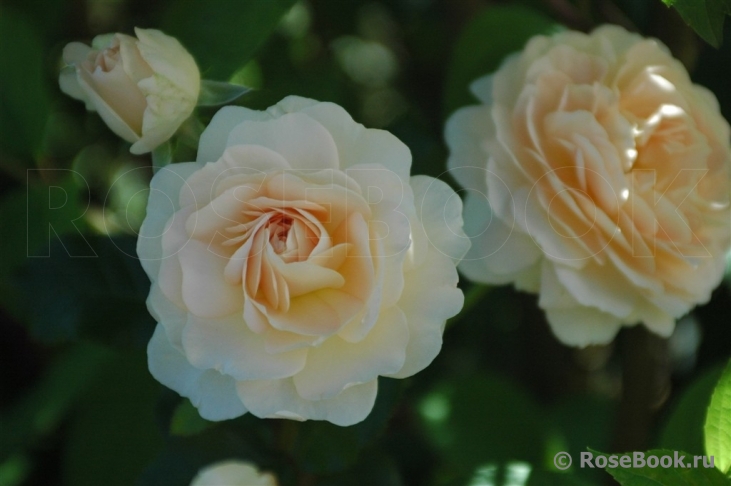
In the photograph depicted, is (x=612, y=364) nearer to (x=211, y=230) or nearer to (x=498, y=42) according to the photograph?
(x=498, y=42)

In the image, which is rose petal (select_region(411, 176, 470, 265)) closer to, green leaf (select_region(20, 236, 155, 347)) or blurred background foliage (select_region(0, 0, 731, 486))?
blurred background foliage (select_region(0, 0, 731, 486))

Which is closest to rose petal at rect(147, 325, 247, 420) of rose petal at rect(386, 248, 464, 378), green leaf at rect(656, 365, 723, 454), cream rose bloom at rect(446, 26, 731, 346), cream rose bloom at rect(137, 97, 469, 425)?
cream rose bloom at rect(137, 97, 469, 425)

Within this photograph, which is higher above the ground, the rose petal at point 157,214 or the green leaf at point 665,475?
the rose petal at point 157,214

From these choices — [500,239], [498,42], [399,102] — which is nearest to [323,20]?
[399,102]

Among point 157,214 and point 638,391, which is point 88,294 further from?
point 638,391

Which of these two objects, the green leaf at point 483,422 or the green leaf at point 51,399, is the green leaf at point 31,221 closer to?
the green leaf at point 51,399

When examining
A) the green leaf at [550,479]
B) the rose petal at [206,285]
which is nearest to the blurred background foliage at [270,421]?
the green leaf at [550,479]

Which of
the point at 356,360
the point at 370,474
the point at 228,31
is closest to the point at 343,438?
the point at 370,474
